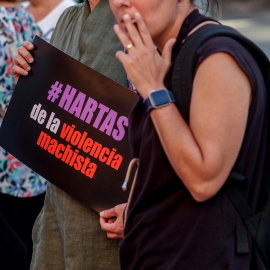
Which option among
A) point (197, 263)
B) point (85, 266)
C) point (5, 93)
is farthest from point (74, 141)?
point (5, 93)

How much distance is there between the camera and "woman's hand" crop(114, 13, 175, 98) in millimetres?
1733

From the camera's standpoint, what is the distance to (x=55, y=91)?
8.43ft

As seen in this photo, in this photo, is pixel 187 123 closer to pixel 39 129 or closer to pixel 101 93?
pixel 101 93

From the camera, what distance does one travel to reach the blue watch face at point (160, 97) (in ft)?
5.57

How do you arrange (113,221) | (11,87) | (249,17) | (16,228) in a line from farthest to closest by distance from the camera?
(249,17) < (16,228) < (11,87) < (113,221)

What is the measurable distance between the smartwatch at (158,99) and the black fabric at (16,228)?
216cm

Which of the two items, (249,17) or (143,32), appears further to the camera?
(249,17)

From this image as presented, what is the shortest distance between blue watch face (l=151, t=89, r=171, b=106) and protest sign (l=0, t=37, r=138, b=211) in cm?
64

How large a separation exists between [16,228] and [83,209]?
140 centimetres

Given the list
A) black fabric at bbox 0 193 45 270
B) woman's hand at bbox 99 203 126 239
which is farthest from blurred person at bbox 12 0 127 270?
black fabric at bbox 0 193 45 270

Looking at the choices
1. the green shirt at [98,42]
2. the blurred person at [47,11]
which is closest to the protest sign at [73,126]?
the green shirt at [98,42]

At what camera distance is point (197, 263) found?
1.75m

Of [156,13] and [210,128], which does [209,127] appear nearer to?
[210,128]

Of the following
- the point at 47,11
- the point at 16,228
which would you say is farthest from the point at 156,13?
the point at 47,11
